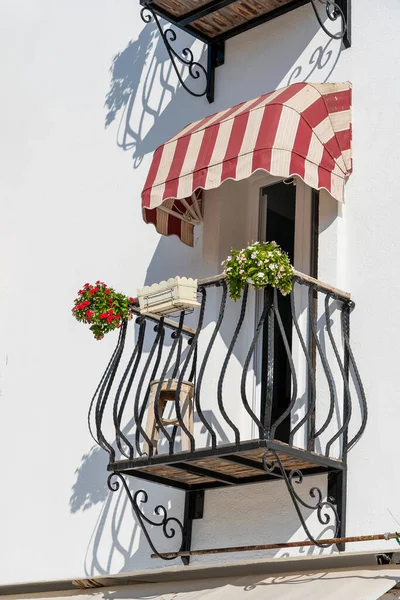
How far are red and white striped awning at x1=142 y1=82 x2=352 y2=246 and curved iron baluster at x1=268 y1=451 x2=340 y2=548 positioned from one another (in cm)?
203

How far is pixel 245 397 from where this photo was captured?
753 cm

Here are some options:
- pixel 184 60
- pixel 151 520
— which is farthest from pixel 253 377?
pixel 184 60

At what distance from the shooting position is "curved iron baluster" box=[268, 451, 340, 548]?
7527 millimetres

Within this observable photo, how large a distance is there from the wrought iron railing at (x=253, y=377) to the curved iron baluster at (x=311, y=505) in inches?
8.9

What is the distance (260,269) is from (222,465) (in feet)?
4.59

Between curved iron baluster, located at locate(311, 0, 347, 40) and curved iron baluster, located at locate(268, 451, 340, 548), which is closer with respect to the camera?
curved iron baluster, located at locate(268, 451, 340, 548)

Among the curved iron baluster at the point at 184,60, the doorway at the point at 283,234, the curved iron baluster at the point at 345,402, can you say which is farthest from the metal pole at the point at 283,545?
the curved iron baluster at the point at 184,60

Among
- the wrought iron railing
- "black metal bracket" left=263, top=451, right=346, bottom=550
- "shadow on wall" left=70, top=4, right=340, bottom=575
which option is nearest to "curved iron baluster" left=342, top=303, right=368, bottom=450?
the wrought iron railing

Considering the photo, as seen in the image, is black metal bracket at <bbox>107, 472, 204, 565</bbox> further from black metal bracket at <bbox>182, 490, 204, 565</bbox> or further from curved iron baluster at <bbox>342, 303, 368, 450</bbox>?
curved iron baluster at <bbox>342, 303, 368, 450</bbox>

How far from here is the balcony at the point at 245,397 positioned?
25.0 ft

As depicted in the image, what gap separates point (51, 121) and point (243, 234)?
292cm

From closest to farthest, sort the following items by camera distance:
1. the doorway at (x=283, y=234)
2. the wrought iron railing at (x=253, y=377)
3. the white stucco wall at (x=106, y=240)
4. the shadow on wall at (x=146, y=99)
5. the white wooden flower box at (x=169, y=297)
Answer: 1. the wrought iron railing at (x=253, y=377)
2. the white wooden flower box at (x=169, y=297)
3. the white stucco wall at (x=106, y=240)
4. the doorway at (x=283, y=234)
5. the shadow on wall at (x=146, y=99)

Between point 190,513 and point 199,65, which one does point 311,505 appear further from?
point 199,65

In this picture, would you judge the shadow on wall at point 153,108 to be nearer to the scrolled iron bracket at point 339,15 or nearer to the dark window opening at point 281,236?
the scrolled iron bracket at point 339,15
